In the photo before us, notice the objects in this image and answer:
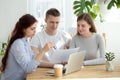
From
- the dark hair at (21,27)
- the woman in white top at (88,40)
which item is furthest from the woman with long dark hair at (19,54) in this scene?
the woman in white top at (88,40)

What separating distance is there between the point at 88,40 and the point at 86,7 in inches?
51.2

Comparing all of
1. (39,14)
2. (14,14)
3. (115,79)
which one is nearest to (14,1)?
(14,14)

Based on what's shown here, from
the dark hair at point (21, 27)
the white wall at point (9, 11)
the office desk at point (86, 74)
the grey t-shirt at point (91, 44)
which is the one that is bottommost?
the office desk at point (86, 74)

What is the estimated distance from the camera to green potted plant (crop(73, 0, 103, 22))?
3.78 meters

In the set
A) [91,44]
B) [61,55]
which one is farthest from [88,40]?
[61,55]

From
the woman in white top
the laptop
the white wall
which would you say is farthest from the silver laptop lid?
the white wall

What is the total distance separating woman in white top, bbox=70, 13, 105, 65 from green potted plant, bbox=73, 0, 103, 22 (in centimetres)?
118

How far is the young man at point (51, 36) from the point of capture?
255 cm

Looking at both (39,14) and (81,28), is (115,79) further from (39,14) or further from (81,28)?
(39,14)

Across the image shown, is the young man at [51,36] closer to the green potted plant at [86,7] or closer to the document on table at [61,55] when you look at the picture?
the document on table at [61,55]

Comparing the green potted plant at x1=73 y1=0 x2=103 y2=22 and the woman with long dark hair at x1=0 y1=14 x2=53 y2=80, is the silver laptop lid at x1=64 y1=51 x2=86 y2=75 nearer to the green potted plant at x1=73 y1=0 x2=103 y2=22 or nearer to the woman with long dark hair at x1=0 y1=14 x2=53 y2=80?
the woman with long dark hair at x1=0 y1=14 x2=53 y2=80

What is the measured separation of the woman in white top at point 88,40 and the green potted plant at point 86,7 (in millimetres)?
1180

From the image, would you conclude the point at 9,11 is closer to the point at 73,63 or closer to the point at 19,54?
the point at 19,54

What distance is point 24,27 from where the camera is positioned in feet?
7.07
